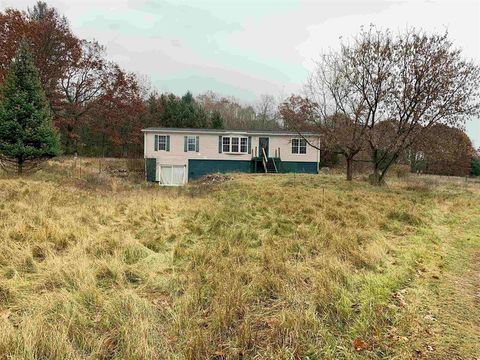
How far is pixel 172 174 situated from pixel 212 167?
3.32m

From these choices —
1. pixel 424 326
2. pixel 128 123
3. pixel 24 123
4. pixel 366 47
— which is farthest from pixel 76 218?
pixel 128 123

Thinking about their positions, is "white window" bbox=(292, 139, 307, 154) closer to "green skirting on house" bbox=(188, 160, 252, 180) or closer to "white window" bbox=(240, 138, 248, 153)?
"white window" bbox=(240, 138, 248, 153)

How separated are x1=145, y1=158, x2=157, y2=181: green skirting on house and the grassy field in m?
17.0

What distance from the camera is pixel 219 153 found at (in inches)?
998

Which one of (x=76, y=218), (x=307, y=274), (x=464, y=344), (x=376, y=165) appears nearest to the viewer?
(x=464, y=344)

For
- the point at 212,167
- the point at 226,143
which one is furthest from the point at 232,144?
the point at 212,167

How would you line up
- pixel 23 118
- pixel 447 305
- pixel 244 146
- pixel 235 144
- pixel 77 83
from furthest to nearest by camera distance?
pixel 77 83 < pixel 244 146 < pixel 235 144 < pixel 23 118 < pixel 447 305

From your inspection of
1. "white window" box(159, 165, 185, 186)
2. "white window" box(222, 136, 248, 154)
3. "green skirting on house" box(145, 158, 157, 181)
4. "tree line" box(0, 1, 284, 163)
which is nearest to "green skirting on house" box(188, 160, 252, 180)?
"white window" box(159, 165, 185, 186)

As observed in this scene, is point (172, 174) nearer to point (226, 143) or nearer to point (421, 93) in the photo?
point (226, 143)

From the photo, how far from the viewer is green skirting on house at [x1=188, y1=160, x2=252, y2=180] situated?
82.5 feet

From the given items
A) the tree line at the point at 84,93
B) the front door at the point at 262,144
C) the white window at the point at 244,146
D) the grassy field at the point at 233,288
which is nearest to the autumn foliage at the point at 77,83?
the tree line at the point at 84,93

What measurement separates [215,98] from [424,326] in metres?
55.4

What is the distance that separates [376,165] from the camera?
695 inches

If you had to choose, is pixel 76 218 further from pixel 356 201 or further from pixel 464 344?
pixel 356 201
